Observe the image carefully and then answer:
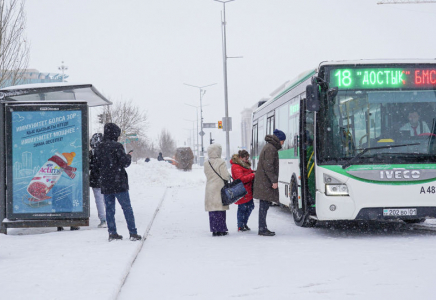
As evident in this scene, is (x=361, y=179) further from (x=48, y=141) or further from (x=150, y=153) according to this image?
(x=150, y=153)

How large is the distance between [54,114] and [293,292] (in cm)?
636

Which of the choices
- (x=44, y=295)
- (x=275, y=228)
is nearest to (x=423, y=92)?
(x=275, y=228)

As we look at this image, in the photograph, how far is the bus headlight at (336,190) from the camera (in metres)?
9.27

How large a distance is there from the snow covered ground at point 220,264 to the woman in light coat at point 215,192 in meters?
0.23

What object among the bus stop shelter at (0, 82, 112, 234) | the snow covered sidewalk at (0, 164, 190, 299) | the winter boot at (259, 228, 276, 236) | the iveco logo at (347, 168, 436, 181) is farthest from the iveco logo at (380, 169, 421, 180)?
the bus stop shelter at (0, 82, 112, 234)

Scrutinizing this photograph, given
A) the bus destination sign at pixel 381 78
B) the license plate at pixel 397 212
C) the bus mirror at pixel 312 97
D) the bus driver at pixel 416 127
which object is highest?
the bus destination sign at pixel 381 78

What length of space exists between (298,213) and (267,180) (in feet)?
5.06

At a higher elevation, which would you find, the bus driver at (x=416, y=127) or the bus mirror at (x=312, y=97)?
the bus mirror at (x=312, y=97)

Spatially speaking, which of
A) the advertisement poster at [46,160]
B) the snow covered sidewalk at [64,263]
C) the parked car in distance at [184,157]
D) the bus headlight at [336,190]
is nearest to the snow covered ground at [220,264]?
the snow covered sidewalk at [64,263]

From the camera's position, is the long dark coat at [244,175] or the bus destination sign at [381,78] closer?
the bus destination sign at [381,78]

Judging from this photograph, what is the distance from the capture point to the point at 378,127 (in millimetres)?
9273

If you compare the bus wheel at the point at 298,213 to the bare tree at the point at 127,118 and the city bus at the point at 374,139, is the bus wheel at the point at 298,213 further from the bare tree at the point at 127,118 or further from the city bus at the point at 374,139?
the bare tree at the point at 127,118

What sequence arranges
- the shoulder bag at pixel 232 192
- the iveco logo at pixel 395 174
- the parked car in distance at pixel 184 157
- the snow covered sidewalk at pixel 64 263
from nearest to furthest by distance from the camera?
the snow covered sidewalk at pixel 64 263 < the iveco logo at pixel 395 174 < the shoulder bag at pixel 232 192 < the parked car in distance at pixel 184 157

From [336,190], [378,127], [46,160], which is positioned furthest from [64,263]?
[378,127]
